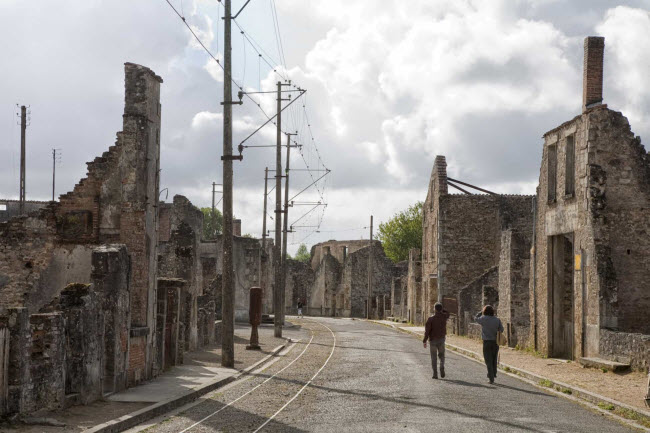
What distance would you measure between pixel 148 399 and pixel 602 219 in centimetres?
1381

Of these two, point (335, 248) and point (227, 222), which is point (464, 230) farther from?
point (335, 248)

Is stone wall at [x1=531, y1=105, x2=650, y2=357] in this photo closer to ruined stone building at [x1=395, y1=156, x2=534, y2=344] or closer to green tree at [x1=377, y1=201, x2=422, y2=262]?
ruined stone building at [x1=395, y1=156, x2=534, y2=344]

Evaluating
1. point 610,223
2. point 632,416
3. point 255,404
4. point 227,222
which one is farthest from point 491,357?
point 227,222

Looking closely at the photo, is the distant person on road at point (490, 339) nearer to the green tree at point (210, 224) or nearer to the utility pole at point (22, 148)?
the utility pole at point (22, 148)

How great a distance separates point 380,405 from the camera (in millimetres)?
14117

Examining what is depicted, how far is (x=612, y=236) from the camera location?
23562 mm

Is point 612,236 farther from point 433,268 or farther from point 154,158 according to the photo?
point 433,268

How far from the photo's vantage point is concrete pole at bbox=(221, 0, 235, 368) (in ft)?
71.7

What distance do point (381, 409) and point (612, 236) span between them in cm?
1228

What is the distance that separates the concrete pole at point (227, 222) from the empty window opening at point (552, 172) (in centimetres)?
1015

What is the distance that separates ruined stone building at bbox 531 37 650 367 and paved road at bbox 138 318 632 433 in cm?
346

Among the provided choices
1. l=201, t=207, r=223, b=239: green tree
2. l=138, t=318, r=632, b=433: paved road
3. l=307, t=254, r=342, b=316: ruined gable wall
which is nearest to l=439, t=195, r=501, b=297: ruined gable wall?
l=138, t=318, r=632, b=433: paved road

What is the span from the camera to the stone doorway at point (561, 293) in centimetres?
2638

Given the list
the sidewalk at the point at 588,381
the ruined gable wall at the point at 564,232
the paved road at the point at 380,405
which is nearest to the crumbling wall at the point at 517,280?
the ruined gable wall at the point at 564,232
